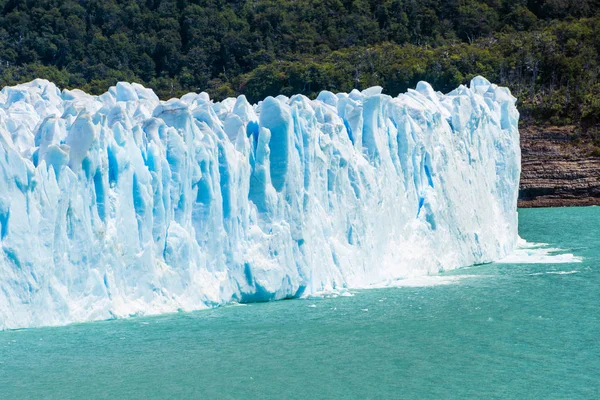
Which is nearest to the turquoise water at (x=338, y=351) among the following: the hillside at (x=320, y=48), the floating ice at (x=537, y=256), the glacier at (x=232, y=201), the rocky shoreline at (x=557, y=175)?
the glacier at (x=232, y=201)

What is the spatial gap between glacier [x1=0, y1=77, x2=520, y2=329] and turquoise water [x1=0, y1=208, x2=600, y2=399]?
0.59 meters

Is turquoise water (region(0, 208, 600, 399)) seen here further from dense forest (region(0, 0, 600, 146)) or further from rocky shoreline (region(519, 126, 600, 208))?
dense forest (region(0, 0, 600, 146))

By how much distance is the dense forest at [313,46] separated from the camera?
45.2 m

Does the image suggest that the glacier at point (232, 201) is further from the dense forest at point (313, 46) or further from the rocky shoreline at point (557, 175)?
the dense forest at point (313, 46)

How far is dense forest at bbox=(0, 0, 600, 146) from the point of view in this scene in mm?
45219

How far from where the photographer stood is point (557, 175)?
136ft

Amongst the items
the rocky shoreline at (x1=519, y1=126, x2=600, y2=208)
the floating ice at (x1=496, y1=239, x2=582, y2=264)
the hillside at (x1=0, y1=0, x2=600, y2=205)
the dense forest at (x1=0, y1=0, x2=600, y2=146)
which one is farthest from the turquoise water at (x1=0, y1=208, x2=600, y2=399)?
the dense forest at (x1=0, y1=0, x2=600, y2=146)

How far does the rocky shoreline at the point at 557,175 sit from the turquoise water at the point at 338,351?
75.9 ft

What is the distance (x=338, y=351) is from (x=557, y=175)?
28964mm

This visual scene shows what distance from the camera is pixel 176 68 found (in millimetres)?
50469

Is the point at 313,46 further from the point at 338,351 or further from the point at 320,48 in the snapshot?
the point at 338,351

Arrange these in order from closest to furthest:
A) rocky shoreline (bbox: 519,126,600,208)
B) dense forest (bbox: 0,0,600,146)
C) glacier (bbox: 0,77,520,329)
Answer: glacier (bbox: 0,77,520,329)
rocky shoreline (bbox: 519,126,600,208)
dense forest (bbox: 0,0,600,146)

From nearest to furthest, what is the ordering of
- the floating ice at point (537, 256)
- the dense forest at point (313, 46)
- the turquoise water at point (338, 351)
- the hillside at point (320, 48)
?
the turquoise water at point (338, 351) → the floating ice at point (537, 256) → the hillside at point (320, 48) → the dense forest at point (313, 46)

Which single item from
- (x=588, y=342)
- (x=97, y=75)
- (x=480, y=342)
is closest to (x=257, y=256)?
(x=480, y=342)
